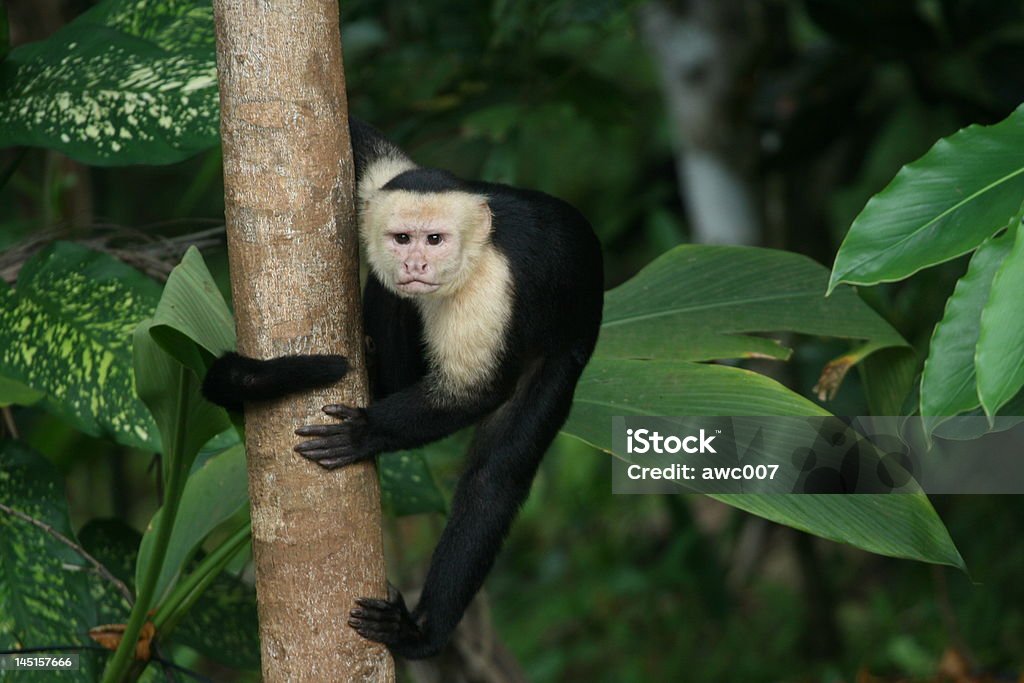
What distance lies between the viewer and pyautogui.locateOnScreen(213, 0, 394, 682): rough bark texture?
4.04ft

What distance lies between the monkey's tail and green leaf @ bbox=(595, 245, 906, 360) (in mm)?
661

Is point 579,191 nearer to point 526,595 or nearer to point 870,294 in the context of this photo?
point 526,595

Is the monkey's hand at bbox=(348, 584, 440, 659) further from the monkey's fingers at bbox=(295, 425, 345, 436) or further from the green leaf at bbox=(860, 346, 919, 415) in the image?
the green leaf at bbox=(860, 346, 919, 415)

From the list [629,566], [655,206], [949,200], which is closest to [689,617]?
[629,566]

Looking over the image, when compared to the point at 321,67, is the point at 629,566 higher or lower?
lower

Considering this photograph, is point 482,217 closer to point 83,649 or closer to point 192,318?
point 192,318

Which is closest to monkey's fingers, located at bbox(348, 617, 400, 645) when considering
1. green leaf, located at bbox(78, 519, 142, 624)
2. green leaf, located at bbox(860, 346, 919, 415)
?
green leaf, located at bbox(78, 519, 142, 624)

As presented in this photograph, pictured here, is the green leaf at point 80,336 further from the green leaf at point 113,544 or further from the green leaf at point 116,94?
the green leaf at point 113,544

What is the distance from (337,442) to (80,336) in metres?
0.55

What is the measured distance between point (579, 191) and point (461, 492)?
106 inches

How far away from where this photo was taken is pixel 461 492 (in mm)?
1642

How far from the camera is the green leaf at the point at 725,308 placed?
1723mm

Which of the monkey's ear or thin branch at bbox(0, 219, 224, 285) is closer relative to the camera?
the monkey's ear

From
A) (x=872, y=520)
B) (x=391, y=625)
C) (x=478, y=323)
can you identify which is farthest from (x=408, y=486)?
(x=872, y=520)
